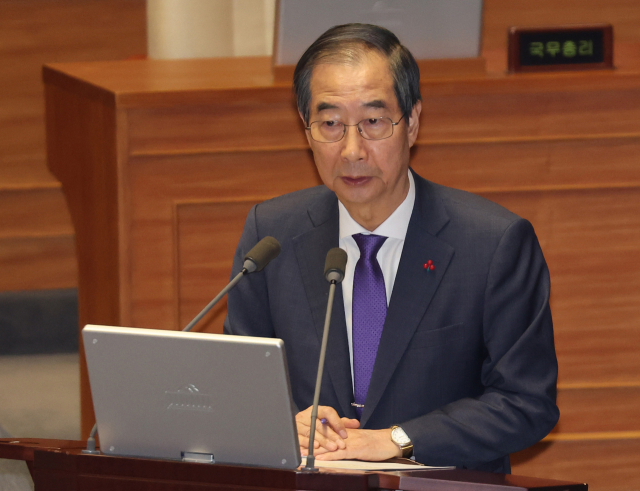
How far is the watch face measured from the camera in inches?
78.0

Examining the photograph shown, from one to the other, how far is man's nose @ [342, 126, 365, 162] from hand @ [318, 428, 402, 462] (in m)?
0.56

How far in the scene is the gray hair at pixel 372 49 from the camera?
2.12m

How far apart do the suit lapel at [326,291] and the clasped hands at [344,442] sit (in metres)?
0.19

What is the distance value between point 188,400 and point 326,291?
74cm

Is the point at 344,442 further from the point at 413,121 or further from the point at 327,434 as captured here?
the point at 413,121

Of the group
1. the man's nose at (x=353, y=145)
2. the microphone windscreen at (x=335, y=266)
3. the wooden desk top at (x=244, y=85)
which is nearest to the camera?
the microphone windscreen at (x=335, y=266)

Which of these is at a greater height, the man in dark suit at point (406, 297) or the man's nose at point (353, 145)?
the man's nose at point (353, 145)

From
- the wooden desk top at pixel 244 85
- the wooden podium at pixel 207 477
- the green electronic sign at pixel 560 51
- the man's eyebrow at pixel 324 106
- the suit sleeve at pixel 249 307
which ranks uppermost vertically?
the green electronic sign at pixel 560 51

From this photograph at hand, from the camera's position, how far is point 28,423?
4219mm

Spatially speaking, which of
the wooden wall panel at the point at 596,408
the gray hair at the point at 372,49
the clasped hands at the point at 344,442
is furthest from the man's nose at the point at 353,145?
the wooden wall panel at the point at 596,408

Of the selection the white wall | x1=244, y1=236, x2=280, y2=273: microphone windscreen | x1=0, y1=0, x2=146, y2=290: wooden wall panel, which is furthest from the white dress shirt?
x1=0, y1=0, x2=146, y2=290: wooden wall panel

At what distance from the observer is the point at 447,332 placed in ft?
7.01

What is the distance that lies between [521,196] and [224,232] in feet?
3.13

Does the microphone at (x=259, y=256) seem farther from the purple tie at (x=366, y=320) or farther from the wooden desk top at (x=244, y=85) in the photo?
the wooden desk top at (x=244, y=85)
